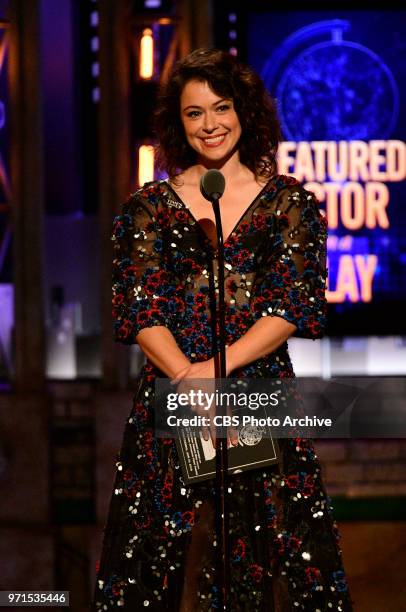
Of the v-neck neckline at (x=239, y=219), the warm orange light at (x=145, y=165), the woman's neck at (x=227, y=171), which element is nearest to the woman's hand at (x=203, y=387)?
the v-neck neckline at (x=239, y=219)

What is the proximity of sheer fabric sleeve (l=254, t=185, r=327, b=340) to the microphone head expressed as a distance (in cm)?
32

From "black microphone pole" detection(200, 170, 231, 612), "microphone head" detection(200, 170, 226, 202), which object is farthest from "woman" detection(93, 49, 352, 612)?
"microphone head" detection(200, 170, 226, 202)

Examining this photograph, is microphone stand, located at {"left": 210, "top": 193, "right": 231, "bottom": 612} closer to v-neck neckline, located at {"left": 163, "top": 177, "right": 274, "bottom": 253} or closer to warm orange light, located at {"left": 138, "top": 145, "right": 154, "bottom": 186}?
v-neck neckline, located at {"left": 163, "top": 177, "right": 274, "bottom": 253}

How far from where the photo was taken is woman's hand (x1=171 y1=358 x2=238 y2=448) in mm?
1780

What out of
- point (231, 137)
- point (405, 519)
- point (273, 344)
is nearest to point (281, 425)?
point (273, 344)

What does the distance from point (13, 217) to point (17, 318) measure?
0.48 meters

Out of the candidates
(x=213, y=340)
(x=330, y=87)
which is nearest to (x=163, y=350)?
(x=213, y=340)

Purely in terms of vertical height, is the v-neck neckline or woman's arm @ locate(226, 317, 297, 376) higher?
the v-neck neckline

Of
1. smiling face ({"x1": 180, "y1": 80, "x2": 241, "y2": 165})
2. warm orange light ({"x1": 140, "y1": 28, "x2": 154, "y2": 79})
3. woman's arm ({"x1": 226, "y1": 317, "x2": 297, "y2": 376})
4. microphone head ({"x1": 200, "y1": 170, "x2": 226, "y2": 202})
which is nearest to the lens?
microphone head ({"x1": 200, "y1": 170, "x2": 226, "y2": 202})

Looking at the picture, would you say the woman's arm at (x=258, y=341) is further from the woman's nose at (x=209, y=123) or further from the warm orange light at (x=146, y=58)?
the warm orange light at (x=146, y=58)

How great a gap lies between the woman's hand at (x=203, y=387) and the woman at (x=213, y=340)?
9 centimetres

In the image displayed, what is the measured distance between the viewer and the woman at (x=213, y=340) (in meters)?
1.97

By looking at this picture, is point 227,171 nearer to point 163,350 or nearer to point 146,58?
point 163,350

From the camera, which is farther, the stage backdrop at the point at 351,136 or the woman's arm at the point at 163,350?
the stage backdrop at the point at 351,136
